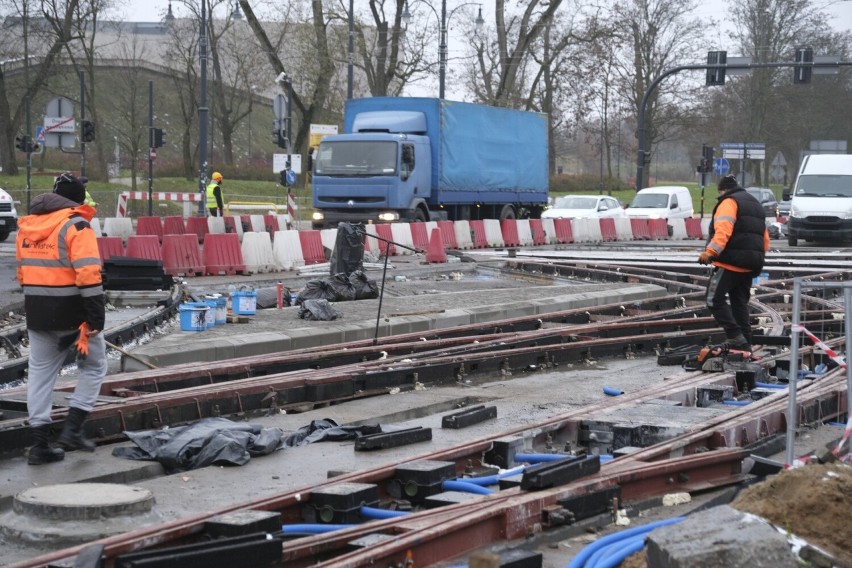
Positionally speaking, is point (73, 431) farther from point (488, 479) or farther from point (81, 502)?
point (488, 479)

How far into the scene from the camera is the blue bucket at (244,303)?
51.1 feet

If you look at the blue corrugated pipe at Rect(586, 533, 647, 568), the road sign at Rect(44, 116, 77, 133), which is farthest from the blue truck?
the blue corrugated pipe at Rect(586, 533, 647, 568)

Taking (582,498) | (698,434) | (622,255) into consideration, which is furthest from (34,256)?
(622,255)

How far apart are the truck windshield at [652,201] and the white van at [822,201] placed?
216 inches

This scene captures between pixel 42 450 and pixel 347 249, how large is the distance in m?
10.5

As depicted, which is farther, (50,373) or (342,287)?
(342,287)

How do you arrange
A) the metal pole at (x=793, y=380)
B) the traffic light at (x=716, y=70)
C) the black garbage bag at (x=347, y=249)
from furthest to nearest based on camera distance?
the traffic light at (x=716, y=70), the black garbage bag at (x=347, y=249), the metal pole at (x=793, y=380)

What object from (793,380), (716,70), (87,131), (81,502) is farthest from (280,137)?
(81,502)

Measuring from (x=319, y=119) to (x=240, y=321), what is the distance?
48.7m

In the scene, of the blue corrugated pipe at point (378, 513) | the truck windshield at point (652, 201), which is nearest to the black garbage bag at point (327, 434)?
the blue corrugated pipe at point (378, 513)

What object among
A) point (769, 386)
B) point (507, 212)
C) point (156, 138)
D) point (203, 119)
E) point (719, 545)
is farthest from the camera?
point (156, 138)

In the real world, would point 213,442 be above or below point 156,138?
below

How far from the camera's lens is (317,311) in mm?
15430

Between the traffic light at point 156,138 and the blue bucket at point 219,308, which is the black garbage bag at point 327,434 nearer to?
the blue bucket at point 219,308
